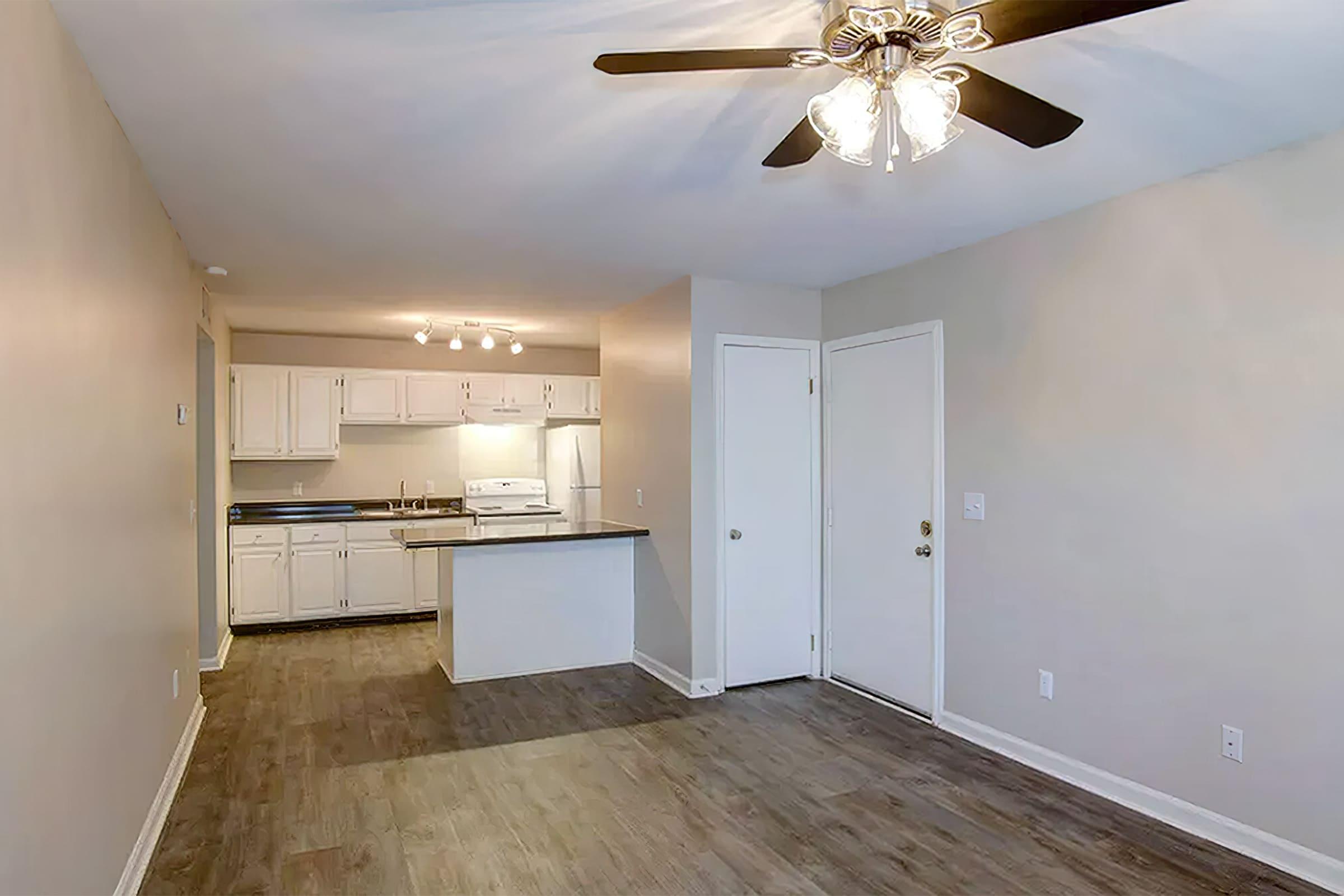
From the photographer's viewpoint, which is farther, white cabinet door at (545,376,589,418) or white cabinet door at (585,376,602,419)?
white cabinet door at (585,376,602,419)

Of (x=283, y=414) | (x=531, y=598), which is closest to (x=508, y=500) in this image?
(x=283, y=414)

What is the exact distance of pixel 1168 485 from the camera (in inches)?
120

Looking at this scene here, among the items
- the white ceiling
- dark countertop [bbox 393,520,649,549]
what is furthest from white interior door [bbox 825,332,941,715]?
dark countertop [bbox 393,520,649,549]

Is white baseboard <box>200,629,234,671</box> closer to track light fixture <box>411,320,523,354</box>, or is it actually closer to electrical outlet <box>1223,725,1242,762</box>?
track light fixture <box>411,320,523,354</box>

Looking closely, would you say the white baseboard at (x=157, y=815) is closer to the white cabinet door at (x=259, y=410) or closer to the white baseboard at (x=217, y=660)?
the white baseboard at (x=217, y=660)

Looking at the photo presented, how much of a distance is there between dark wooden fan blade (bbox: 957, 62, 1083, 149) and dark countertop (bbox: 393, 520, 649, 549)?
3.61 m

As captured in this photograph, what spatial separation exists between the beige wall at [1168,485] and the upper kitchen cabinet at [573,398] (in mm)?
4150

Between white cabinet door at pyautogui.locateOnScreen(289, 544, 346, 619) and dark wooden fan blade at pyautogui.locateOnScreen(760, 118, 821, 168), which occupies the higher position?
dark wooden fan blade at pyautogui.locateOnScreen(760, 118, 821, 168)

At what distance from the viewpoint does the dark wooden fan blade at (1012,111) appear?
1735 millimetres

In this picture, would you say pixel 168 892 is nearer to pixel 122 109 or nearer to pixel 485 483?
pixel 122 109

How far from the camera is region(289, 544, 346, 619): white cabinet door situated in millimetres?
6328

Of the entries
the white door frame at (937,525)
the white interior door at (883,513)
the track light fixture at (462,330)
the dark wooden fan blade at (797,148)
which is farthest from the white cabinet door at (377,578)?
the dark wooden fan blade at (797,148)

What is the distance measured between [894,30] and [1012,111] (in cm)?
40

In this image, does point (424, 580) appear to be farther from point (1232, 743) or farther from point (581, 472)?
point (1232, 743)
